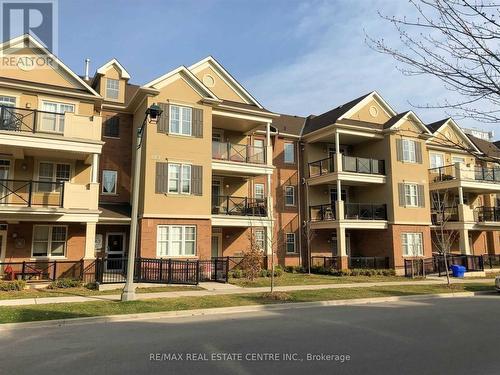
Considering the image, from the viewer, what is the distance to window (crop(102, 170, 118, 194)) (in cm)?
2445

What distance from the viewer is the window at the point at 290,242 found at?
2953 cm

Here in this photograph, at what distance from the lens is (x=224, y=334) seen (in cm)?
981

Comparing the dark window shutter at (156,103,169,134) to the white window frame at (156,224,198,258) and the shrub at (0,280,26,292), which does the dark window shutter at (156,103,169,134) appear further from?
the shrub at (0,280,26,292)

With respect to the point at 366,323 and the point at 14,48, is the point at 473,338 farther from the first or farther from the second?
the point at 14,48

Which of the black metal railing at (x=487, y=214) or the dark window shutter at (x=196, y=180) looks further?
the black metal railing at (x=487, y=214)

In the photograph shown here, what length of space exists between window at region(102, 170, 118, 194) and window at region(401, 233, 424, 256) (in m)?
19.1

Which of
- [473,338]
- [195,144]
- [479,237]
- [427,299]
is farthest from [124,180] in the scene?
[479,237]

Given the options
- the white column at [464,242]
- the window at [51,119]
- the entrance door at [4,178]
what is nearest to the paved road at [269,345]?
the entrance door at [4,178]

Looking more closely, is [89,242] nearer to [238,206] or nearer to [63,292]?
[63,292]

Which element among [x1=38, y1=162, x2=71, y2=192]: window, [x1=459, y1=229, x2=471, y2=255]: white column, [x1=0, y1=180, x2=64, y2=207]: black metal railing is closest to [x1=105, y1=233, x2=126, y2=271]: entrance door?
[x1=0, y1=180, x2=64, y2=207]: black metal railing

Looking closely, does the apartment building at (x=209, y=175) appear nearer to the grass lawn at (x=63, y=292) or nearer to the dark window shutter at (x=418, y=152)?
the dark window shutter at (x=418, y=152)

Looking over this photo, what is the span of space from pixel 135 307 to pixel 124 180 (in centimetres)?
1289

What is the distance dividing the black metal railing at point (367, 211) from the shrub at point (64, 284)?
1787cm

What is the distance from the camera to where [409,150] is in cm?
3114
